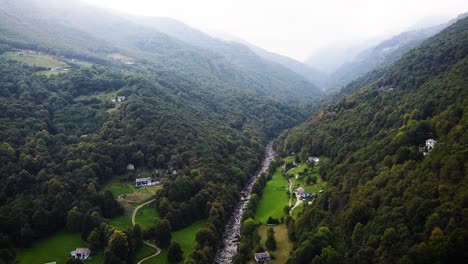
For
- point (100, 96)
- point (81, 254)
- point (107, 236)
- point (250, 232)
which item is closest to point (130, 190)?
point (107, 236)

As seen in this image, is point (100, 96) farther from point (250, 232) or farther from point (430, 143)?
point (430, 143)

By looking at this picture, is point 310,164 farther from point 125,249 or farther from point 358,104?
point 125,249

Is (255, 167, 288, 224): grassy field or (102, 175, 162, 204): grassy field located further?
(255, 167, 288, 224): grassy field

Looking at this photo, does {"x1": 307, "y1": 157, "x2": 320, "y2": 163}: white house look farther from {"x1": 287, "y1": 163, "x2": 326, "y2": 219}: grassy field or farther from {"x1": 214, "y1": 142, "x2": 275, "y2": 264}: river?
{"x1": 214, "y1": 142, "x2": 275, "y2": 264}: river

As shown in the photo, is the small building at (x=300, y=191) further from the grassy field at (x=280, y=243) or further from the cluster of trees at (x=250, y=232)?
the grassy field at (x=280, y=243)

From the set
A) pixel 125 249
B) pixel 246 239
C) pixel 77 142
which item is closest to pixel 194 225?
pixel 246 239

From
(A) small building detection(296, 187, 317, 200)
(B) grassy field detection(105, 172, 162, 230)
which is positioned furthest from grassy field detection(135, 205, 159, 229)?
(A) small building detection(296, 187, 317, 200)

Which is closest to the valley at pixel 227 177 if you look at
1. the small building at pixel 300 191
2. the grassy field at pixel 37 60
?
the small building at pixel 300 191
